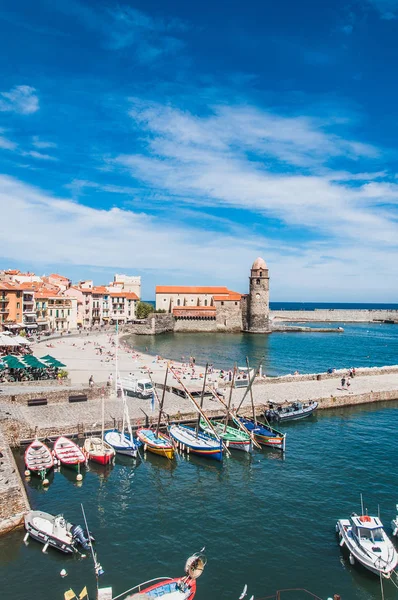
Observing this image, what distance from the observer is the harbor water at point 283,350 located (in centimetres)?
6038

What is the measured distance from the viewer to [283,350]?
74688 mm

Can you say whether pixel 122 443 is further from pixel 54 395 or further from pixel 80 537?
pixel 80 537

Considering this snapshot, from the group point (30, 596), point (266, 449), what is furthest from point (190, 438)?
point (30, 596)

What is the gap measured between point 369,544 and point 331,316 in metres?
136

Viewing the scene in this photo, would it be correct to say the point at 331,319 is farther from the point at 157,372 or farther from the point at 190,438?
the point at 190,438

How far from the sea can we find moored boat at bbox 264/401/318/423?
73.4 inches

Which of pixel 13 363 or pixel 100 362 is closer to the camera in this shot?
pixel 13 363

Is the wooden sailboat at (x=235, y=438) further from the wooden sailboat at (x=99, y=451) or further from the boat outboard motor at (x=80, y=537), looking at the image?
the boat outboard motor at (x=80, y=537)

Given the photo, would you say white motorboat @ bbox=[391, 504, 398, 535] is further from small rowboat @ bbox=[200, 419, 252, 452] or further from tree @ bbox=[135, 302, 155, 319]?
tree @ bbox=[135, 302, 155, 319]

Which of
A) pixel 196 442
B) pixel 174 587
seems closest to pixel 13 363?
pixel 196 442

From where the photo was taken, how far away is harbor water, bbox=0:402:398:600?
1458cm

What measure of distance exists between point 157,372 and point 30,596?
33.4 meters

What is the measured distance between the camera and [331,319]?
146 meters

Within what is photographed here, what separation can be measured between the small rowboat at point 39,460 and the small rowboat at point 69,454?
55 cm
